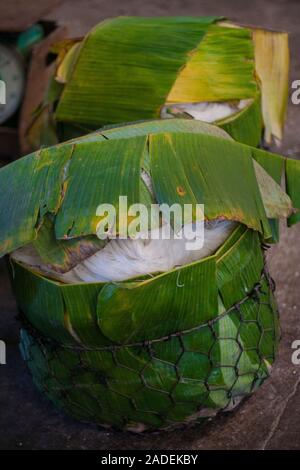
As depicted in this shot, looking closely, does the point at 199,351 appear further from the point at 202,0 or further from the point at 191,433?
the point at 202,0

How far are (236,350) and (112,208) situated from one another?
48cm

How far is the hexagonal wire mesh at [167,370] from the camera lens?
2.12m

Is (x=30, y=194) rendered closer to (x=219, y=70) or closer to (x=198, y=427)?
(x=198, y=427)

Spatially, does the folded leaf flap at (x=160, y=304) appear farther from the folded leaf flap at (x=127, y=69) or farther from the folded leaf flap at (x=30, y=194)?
the folded leaf flap at (x=127, y=69)

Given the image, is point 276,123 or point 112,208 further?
point 276,123

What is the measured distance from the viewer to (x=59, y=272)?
6.79ft

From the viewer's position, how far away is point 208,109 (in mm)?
2812

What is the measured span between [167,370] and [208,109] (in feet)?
3.30

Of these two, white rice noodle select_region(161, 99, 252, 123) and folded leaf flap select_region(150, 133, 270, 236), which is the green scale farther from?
folded leaf flap select_region(150, 133, 270, 236)

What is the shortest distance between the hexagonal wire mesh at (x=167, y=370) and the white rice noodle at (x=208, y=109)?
2.30 ft

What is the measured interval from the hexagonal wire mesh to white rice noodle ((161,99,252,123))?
702 mm

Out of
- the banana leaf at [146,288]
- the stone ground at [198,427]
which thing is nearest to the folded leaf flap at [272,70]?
the stone ground at [198,427]

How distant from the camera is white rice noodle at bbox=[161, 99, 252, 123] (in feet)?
9.11
